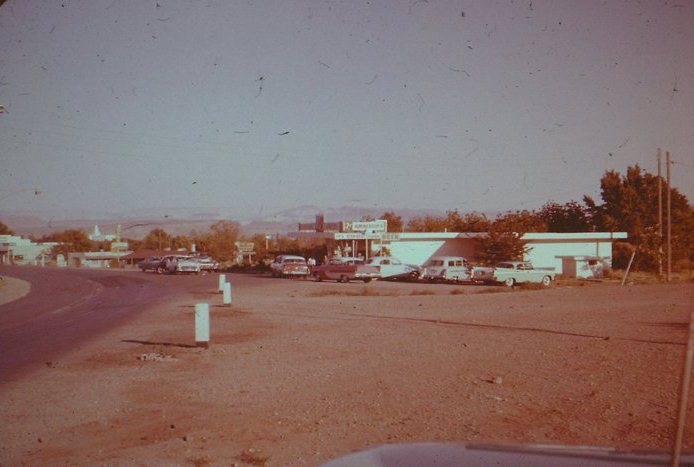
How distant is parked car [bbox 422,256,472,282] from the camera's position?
40000 millimetres

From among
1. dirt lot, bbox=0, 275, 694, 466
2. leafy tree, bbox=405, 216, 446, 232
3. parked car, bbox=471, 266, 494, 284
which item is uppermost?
leafy tree, bbox=405, 216, 446, 232

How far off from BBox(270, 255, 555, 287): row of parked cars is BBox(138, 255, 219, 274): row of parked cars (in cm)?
1131

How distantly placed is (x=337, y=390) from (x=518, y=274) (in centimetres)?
2969

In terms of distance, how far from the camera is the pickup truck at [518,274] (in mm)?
37250

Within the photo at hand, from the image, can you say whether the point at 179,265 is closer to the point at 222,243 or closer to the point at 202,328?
the point at 202,328

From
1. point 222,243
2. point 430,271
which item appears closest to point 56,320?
point 430,271

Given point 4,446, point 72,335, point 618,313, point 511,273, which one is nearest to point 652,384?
point 4,446

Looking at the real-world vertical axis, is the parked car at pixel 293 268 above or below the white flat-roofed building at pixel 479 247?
below

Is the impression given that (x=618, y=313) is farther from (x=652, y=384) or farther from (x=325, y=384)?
(x=325, y=384)

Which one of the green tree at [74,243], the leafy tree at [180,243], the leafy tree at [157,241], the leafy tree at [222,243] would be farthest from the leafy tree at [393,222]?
the green tree at [74,243]

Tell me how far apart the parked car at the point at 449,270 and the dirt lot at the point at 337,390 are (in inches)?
856

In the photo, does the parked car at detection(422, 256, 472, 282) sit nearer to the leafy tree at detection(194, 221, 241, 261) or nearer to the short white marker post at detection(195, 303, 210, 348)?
the short white marker post at detection(195, 303, 210, 348)

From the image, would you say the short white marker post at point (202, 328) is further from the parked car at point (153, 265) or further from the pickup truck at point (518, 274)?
the parked car at point (153, 265)

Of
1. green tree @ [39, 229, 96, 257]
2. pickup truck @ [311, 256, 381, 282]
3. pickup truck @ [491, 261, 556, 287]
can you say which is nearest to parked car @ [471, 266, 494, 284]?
pickup truck @ [491, 261, 556, 287]
